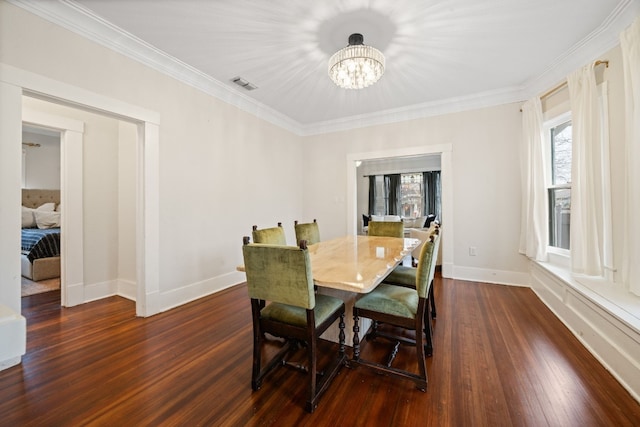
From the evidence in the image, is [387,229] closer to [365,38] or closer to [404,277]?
[404,277]

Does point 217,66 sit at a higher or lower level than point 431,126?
higher

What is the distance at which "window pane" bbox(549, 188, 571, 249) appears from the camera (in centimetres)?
287

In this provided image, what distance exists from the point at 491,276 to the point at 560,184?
4.68ft

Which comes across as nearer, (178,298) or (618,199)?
(618,199)

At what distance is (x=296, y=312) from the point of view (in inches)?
59.6

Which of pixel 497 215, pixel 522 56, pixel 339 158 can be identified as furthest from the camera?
pixel 339 158

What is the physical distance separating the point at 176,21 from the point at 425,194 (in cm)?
756

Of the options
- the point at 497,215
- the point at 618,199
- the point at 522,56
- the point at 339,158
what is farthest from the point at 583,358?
the point at 339,158

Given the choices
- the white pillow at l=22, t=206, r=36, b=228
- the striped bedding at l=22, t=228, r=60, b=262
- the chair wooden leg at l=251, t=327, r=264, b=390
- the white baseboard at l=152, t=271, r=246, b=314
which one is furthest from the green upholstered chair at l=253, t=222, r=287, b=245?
the white pillow at l=22, t=206, r=36, b=228

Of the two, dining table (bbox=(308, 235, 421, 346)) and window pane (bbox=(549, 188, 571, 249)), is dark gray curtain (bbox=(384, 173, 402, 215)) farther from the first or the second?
dining table (bbox=(308, 235, 421, 346))

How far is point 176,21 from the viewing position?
7.03 feet

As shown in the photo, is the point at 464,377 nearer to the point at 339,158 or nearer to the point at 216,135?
the point at 216,135

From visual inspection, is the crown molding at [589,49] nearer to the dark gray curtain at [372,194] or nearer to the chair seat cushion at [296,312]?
the chair seat cushion at [296,312]

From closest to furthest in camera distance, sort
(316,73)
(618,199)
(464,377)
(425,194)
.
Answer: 1. (464,377)
2. (618,199)
3. (316,73)
4. (425,194)
